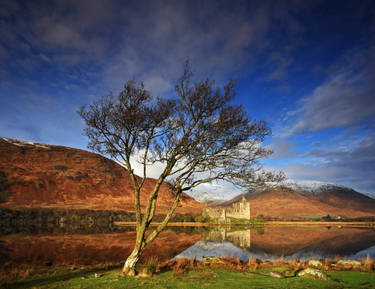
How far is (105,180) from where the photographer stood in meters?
110

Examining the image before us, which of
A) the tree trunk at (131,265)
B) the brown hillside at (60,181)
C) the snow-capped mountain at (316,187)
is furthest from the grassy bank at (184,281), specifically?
Result: the snow-capped mountain at (316,187)

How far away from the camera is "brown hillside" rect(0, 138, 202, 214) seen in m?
79.4

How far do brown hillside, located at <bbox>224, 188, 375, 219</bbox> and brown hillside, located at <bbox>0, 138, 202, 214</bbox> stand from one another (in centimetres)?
3236

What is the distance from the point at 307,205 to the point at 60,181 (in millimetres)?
103905

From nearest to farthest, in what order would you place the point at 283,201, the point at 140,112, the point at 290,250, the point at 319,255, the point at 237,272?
the point at 140,112 → the point at 237,272 → the point at 319,255 → the point at 290,250 → the point at 283,201

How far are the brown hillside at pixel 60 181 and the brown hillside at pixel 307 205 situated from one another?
A: 106ft

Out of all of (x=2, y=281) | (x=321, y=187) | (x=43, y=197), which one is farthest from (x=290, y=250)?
(x=321, y=187)

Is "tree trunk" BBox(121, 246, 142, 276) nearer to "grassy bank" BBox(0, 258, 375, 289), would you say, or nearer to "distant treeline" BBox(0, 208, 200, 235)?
"grassy bank" BBox(0, 258, 375, 289)

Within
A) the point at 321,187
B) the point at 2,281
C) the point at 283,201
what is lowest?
the point at 2,281

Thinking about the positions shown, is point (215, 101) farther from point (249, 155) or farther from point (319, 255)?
point (319, 255)

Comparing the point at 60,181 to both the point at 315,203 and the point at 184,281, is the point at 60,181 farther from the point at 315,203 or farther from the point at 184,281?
the point at 315,203

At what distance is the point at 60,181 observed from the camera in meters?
94.8

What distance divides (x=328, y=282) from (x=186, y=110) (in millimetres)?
8999

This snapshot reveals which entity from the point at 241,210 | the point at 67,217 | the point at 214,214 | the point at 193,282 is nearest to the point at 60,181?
the point at 67,217
